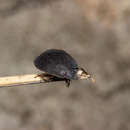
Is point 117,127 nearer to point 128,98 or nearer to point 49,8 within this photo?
point 128,98

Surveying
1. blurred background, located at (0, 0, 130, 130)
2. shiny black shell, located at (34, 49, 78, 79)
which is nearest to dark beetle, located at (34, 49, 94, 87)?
shiny black shell, located at (34, 49, 78, 79)

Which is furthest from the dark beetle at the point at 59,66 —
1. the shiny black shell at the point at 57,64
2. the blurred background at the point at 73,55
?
the blurred background at the point at 73,55

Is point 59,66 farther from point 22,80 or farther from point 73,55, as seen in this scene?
point 73,55

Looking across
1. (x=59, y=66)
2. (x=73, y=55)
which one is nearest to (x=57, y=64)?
(x=59, y=66)

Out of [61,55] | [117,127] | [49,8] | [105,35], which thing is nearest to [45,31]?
[49,8]

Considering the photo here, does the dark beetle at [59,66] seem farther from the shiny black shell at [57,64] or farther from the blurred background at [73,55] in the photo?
the blurred background at [73,55]

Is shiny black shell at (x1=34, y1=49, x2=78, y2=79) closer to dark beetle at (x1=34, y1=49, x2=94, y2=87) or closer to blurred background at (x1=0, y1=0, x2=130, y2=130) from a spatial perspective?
dark beetle at (x1=34, y1=49, x2=94, y2=87)

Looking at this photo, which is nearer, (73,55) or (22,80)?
(22,80)
